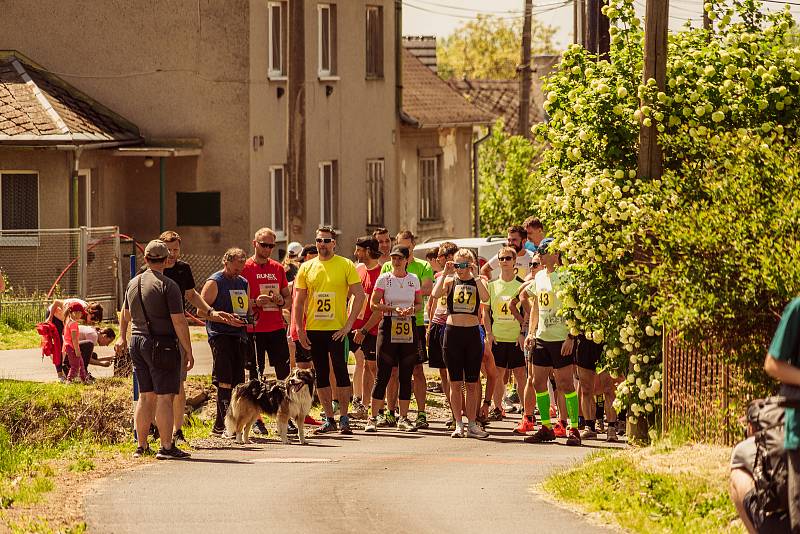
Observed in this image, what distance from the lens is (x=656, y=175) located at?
13781mm

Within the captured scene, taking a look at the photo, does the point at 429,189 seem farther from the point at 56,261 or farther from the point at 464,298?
the point at 464,298

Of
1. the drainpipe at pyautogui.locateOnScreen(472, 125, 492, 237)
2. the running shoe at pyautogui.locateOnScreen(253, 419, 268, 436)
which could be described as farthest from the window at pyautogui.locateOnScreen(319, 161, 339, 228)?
the running shoe at pyautogui.locateOnScreen(253, 419, 268, 436)

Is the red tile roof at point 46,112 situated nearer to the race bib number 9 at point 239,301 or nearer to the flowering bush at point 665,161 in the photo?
the race bib number 9 at point 239,301

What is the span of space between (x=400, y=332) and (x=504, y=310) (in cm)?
154

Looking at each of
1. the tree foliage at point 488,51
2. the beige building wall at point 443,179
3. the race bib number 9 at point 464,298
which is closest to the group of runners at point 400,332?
the race bib number 9 at point 464,298

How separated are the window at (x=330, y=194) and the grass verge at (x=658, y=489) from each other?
22.8 m

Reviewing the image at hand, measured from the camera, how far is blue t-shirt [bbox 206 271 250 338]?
615 inches

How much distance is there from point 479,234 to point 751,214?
112 ft

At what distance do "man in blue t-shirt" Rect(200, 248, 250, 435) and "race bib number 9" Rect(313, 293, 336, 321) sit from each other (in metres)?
0.69

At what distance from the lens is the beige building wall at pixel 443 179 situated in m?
40.4

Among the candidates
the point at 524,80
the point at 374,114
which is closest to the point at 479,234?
the point at 524,80

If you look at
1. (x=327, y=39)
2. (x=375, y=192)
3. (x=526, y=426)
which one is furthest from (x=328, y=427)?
(x=375, y=192)

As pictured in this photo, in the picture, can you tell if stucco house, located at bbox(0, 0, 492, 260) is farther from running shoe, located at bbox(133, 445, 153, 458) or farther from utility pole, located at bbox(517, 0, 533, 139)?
utility pole, located at bbox(517, 0, 533, 139)

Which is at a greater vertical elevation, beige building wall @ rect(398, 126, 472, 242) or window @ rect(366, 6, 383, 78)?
window @ rect(366, 6, 383, 78)
